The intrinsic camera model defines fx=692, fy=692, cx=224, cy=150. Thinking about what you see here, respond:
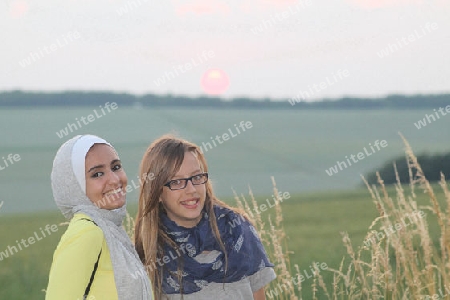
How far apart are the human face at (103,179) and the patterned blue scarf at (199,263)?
605 mm

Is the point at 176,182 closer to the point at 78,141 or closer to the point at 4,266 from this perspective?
the point at 78,141

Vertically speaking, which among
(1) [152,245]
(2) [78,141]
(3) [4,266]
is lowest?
(1) [152,245]

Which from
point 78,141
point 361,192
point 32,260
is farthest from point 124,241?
point 361,192

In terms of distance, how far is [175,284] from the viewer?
3340mm

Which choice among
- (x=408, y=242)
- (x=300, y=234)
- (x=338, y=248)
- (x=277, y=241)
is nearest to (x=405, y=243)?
(x=408, y=242)

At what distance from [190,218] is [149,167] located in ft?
1.08

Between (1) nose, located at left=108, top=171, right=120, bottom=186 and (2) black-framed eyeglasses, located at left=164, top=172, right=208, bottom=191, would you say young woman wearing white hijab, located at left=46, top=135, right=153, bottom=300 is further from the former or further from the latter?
(2) black-framed eyeglasses, located at left=164, top=172, right=208, bottom=191

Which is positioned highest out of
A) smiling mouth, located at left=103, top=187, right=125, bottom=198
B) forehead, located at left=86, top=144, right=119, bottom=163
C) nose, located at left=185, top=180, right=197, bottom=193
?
forehead, located at left=86, top=144, right=119, bottom=163

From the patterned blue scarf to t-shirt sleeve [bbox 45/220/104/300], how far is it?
0.81m

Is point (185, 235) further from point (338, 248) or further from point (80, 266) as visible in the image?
point (338, 248)

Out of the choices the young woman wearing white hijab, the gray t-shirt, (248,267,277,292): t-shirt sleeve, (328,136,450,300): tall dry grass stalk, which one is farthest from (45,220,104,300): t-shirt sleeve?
(328,136,450,300): tall dry grass stalk

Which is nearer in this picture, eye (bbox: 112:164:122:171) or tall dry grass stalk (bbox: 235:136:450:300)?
eye (bbox: 112:164:122:171)

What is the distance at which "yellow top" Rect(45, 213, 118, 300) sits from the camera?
247 centimetres

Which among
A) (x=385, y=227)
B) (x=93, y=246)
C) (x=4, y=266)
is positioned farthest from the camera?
(x=4, y=266)
